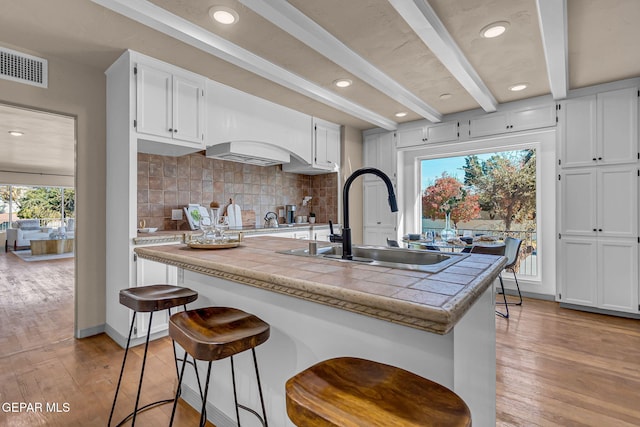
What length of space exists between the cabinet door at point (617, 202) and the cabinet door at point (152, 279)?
439 centimetres

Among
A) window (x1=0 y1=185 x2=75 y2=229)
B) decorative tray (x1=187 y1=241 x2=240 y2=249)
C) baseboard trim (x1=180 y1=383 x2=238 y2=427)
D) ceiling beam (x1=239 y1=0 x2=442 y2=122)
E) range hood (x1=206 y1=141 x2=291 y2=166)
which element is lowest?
baseboard trim (x1=180 y1=383 x2=238 y2=427)

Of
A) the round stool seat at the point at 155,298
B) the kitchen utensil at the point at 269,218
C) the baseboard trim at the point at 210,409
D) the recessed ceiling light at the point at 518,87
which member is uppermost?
the recessed ceiling light at the point at 518,87

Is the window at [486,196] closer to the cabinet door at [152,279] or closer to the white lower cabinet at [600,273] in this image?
the white lower cabinet at [600,273]

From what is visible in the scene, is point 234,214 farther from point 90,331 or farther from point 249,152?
point 90,331

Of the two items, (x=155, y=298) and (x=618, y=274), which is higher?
(x=155, y=298)

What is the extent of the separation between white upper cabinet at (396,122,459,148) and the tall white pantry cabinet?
1187 millimetres

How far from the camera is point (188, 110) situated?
294 centimetres

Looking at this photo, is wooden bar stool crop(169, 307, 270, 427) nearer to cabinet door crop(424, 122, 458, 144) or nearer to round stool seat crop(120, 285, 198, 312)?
round stool seat crop(120, 285, 198, 312)

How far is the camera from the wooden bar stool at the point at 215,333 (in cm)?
101

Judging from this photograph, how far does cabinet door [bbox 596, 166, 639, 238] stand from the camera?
3.16 meters

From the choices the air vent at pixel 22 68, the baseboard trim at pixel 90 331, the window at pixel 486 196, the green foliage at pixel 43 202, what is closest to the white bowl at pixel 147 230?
the baseboard trim at pixel 90 331

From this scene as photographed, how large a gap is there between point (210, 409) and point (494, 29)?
3103mm

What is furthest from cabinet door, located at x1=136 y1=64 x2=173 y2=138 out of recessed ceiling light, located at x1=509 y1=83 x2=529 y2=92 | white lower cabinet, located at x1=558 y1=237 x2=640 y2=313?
white lower cabinet, located at x1=558 y1=237 x2=640 y2=313

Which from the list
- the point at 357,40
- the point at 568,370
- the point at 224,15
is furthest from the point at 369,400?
the point at 357,40
